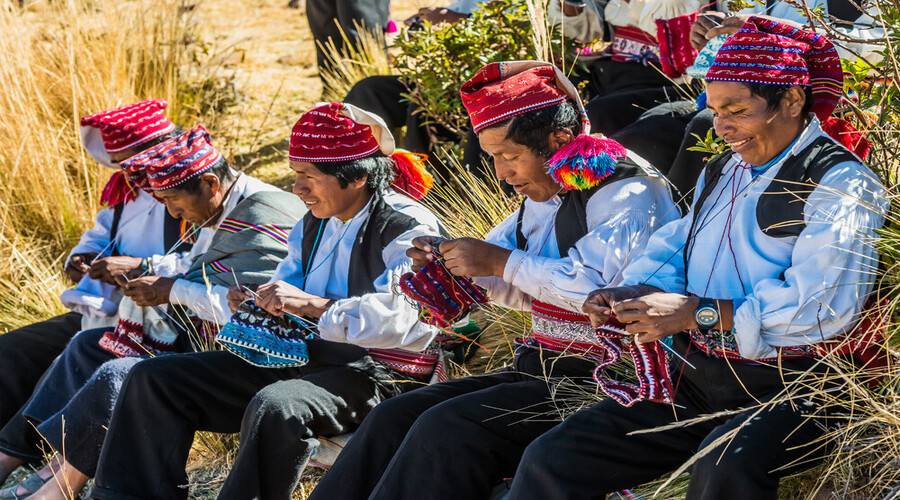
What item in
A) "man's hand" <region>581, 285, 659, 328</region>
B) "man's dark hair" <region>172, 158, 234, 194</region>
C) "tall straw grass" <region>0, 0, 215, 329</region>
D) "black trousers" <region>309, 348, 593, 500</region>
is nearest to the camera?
"man's hand" <region>581, 285, 659, 328</region>

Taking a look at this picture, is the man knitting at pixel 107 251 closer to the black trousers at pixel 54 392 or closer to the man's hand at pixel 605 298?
the black trousers at pixel 54 392

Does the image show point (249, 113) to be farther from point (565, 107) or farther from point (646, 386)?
point (646, 386)

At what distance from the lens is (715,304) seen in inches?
106

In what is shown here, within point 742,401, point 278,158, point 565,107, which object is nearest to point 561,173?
point 565,107

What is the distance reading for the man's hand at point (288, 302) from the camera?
3.64 metres

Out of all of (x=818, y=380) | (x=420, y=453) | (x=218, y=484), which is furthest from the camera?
(x=218, y=484)

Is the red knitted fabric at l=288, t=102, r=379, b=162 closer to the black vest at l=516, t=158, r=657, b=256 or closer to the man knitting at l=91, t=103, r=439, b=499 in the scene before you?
the man knitting at l=91, t=103, r=439, b=499

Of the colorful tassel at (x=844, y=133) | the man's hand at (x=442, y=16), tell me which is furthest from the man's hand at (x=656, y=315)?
the man's hand at (x=442, y=16)

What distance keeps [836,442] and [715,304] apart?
1.56ft

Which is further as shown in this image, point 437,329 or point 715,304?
point 437,329

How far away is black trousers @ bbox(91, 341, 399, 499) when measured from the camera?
139 inches

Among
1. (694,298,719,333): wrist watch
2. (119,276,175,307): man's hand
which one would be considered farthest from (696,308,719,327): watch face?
(119,276,175,307): man's hand

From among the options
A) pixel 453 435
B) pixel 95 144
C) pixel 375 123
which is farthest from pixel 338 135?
pixel 95 144

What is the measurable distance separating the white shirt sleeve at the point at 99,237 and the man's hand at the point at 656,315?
10.7 feet
